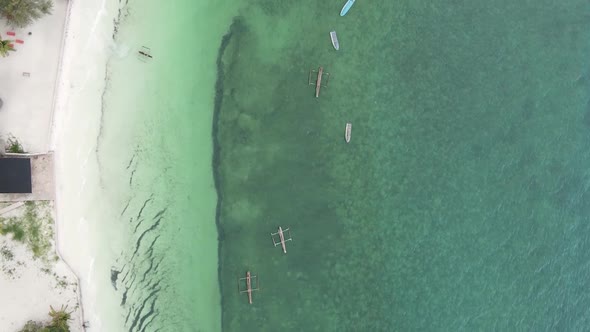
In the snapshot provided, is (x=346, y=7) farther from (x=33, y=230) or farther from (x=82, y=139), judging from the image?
(x=33, y=230)

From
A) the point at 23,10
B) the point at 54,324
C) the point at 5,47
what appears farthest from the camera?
the point at 54,324

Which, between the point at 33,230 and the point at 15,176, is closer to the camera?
the point at 15,176

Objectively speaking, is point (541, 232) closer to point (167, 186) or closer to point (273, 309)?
point (273, 309)

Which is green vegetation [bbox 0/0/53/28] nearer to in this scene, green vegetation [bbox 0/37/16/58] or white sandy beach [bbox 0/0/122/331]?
white sandy beach [bbox 0/0/122/331]

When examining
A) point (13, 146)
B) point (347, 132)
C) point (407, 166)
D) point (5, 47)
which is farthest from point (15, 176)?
point (407, 166)

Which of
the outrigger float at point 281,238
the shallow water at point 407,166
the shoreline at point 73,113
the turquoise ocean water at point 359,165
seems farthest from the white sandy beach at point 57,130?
the outrigger float at point 281,238

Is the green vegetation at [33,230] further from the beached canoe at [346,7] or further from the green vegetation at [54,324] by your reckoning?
the beached canoe at [346,7]
